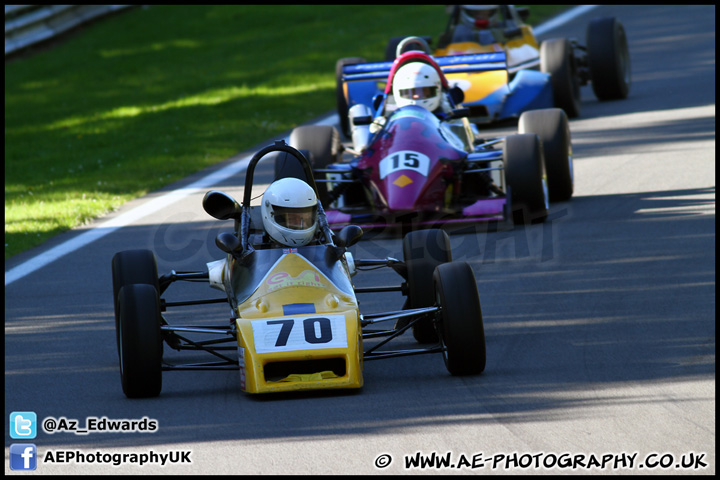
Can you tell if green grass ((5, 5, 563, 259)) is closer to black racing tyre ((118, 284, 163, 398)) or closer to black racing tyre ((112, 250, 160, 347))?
black racing tyre ((112, 250, 160, 347))

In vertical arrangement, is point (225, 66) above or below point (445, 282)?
below

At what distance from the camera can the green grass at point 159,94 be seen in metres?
14.2

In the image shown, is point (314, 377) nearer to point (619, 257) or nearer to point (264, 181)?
point (619, 257)

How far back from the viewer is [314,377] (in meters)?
6.65

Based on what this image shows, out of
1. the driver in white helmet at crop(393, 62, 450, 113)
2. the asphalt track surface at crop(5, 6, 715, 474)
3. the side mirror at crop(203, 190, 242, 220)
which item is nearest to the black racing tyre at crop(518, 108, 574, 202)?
the asphalt track surface at crop(5, 6, 715, 474)

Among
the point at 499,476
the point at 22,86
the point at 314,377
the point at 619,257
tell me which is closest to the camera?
the point at 499,476

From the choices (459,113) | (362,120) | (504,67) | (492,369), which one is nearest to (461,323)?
(492,369)

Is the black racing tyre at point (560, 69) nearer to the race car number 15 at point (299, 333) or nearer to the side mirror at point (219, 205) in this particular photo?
the side mirror at point (219, 205)

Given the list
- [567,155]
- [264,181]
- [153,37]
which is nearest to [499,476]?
[567,155]

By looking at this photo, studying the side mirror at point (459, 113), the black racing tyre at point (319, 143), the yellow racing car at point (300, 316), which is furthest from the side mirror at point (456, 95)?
the yellow racing car at point (300, 316)

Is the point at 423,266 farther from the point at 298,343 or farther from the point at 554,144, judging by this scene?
the point at 554,144

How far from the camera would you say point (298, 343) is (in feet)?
21.6

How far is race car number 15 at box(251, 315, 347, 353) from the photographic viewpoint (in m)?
6.58

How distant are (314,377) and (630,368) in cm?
186
